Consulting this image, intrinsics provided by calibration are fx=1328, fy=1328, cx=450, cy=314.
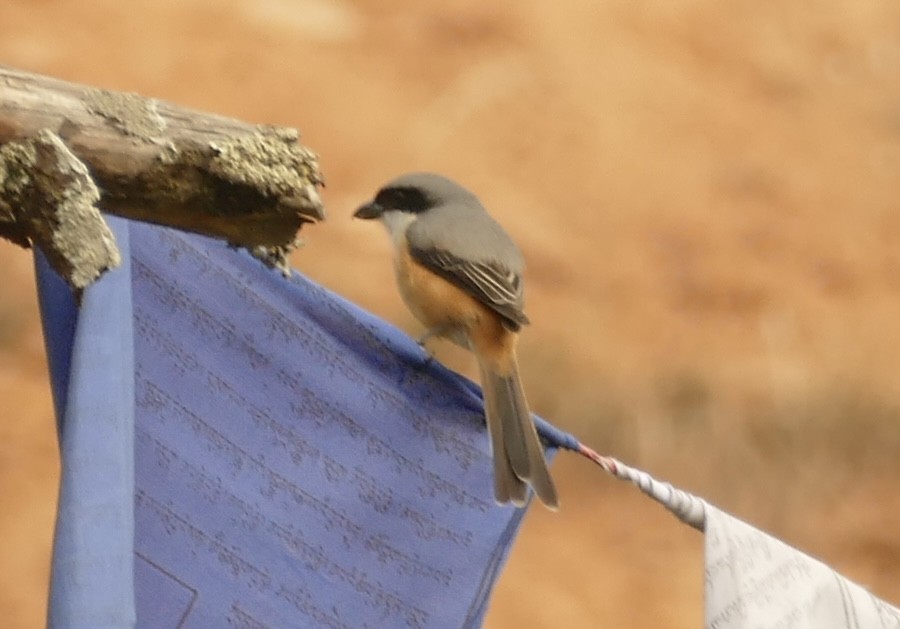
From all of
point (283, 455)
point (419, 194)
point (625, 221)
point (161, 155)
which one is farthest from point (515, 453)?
point (625, 221)

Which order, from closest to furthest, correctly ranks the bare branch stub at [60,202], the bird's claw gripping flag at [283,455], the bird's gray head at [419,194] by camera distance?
1. the bare branch stub at [60,202]
2. the bird's claw gripping flag at [283,455]
3. the bird's gray head at [419,194]

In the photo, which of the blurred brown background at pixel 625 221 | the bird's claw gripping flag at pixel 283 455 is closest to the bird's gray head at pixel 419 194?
the bird's claw gripping flag at pixel 283 455

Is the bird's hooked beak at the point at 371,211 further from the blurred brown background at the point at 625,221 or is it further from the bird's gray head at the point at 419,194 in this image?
the blurred brown background at the point at 625,221

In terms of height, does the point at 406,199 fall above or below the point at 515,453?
above

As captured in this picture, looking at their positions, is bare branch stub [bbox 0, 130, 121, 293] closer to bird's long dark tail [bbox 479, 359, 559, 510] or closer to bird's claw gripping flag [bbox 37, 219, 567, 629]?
bird's claw gripping flag [bbox 37, 219, 567, 629]

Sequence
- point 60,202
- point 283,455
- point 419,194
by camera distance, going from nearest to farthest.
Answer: point 60,202 < point 283,455 < point 419,194

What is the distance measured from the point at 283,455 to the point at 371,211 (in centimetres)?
92

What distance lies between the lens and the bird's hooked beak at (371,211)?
221 cm

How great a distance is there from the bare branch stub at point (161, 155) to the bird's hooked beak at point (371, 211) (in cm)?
109

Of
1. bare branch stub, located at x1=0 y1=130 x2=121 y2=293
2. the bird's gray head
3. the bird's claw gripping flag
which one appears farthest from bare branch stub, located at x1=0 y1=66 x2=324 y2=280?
the bird's gray head

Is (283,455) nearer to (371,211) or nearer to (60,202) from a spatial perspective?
(60,202)

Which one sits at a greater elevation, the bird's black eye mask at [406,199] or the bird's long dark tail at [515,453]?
the bird's black eye mask at [406,199]

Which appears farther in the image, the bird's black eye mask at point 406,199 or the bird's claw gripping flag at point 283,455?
the bird's black eye mask at point 406,199

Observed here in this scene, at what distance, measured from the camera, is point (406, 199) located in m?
2.16
